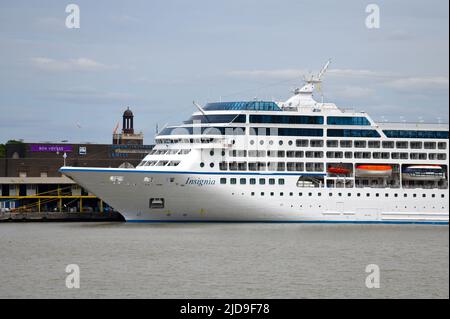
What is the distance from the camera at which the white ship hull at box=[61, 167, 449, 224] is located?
59.3 metres


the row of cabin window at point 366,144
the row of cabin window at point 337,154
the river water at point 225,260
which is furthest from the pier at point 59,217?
the row of cabin window at point 366,144

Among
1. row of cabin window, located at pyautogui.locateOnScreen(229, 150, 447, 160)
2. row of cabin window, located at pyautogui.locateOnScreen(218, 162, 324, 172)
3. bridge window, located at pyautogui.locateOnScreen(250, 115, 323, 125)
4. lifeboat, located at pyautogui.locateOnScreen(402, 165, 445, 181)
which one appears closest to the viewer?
row of cabin window, located at pyautogui.locateOnScreen(218, 162, 324, 172)

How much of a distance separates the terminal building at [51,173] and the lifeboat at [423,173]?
19.7m

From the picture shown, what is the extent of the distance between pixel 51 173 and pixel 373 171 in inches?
1084

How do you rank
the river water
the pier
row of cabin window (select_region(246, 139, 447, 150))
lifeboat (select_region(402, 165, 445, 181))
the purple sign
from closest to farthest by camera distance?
the river water, row of cabin window (select_region(246, 139, 447, 150)), lifeboat (select_region(402, 165, 445, 181)), the pier, the purple sign

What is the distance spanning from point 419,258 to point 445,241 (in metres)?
6.97

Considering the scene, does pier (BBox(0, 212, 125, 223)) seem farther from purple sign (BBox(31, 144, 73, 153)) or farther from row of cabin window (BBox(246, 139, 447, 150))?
purple sign (BBox(31, 144, 73, 153))

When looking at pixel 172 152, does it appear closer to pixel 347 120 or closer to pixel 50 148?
pixel 347 120

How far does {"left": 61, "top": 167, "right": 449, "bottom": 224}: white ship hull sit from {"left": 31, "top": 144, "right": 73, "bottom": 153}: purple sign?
2347 centimetres

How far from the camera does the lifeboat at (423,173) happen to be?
2522 inches

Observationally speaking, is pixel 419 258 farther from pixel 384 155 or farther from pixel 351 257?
pixel 384 155

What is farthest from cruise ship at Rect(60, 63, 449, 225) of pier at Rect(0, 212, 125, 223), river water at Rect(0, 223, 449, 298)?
pier at Rect(0, 212, 125, 223)

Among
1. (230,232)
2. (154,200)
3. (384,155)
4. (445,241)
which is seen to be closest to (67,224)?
(154,200)
